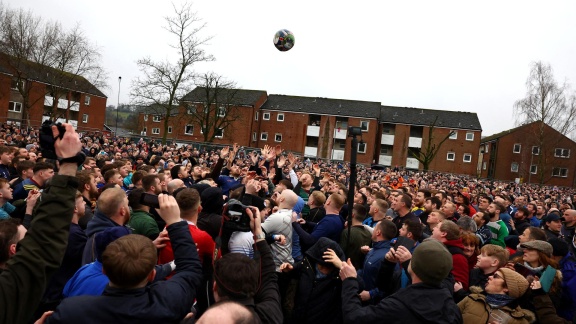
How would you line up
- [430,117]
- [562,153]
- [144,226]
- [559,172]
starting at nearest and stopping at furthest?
[144,226]
[559,172]
[562,153]
[430,117]

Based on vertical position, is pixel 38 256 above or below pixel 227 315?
above

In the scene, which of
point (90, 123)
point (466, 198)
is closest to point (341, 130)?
point (90, 123)

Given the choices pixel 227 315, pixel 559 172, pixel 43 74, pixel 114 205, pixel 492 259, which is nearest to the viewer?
pixel 227 315

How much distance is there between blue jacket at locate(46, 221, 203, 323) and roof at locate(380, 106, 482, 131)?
57203 millimetres

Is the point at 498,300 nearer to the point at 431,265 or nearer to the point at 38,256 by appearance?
the point at 431,265

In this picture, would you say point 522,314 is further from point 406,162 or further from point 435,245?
point 406,162

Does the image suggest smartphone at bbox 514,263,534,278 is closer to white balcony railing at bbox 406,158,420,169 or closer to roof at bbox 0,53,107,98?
roof at bbox 0,53,107,98

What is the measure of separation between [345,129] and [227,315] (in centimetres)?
5659

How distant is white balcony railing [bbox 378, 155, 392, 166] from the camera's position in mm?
58037

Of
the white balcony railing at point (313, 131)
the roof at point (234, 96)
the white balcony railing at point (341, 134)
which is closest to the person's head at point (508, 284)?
the roof at point (234, 96)

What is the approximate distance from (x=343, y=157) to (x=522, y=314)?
53202 millimetres

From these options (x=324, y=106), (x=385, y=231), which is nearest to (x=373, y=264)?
(x=385, y=231)

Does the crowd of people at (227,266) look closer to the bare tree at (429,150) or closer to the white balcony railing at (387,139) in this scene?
the bare tree at (429,150)

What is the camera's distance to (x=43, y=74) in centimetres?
4069
